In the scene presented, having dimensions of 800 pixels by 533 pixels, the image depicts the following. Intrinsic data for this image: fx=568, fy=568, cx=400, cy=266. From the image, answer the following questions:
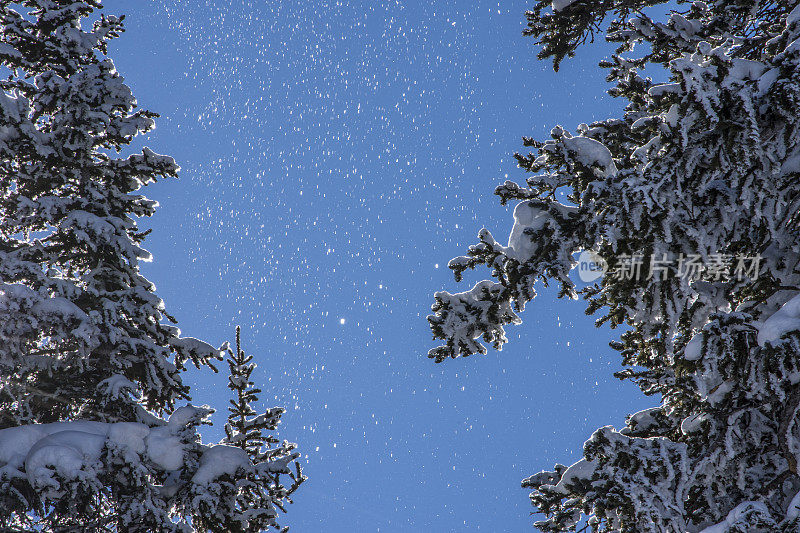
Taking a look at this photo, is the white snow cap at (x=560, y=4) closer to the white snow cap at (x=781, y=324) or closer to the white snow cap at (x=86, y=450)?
the white snow cap at (x=781, y=324)

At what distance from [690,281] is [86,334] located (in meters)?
6.46

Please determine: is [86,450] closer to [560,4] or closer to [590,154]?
[590,154]

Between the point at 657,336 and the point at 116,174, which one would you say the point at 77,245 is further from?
the point at 657,336

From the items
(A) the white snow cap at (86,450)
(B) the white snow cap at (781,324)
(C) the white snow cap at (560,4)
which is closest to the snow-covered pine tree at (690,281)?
(B) the white snow cap at (781,324)

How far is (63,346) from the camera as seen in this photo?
6.75 m

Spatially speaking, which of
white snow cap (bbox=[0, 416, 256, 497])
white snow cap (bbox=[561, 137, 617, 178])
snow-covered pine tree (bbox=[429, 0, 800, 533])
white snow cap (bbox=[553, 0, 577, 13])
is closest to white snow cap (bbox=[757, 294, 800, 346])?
snow-covered pine tree (bbox=[429, 0, 800, 533])

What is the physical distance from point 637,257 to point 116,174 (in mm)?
6990

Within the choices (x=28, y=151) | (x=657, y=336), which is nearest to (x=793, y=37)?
(x=657, y=336)

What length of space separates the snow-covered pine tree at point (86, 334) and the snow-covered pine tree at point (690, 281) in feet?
10.9

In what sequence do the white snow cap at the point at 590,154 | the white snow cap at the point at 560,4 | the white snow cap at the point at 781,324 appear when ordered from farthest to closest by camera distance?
1. the white snow cap at the point at 560,4
2. the white snow cap at the point at 590,154
3. the white snow cap at the point at 781,324

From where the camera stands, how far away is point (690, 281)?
5309mm

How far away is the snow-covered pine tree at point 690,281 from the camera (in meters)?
4.39

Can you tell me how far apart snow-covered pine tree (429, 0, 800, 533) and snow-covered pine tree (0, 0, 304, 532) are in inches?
131

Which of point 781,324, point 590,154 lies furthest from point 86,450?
point 781,324
